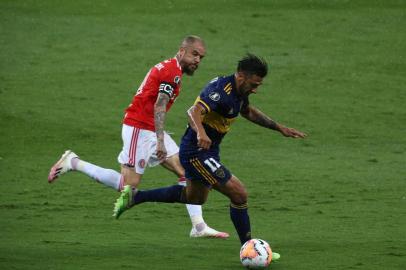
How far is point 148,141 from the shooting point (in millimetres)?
13320

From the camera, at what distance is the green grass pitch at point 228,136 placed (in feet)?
39.9

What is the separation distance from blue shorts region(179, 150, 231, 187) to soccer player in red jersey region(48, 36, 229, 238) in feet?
4.96

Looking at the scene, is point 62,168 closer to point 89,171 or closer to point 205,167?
point 89,171

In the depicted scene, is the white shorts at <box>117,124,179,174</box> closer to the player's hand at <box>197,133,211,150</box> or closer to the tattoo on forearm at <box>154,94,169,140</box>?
the tattoo on forearm at <box>154,94,169,140</box>

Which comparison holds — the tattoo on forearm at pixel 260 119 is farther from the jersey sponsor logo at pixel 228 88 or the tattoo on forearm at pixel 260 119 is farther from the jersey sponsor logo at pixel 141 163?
the jersey sponsor logo at pixel 141 163

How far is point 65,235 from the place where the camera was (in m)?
12.7

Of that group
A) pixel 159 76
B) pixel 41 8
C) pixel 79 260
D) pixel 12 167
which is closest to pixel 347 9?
pixel 41 8

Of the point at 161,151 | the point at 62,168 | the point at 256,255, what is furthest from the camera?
the point at 62,168

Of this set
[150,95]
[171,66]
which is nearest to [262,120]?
[171,66]

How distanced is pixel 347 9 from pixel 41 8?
8462 millimetres

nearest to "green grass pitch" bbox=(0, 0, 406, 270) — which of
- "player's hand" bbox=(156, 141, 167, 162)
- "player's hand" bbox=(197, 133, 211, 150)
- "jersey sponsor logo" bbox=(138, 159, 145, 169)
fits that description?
"jersey sponsor logo" bbox=(138, 159, 145, 169)

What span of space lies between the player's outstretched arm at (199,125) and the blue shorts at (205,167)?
1.28 ft

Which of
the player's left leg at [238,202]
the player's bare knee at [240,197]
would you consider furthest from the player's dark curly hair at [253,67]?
the player's bare knee at [240,197]

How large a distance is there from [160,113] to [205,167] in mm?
1405
